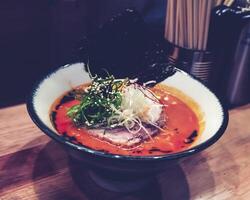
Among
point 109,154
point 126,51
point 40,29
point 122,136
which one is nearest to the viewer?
point 109,154

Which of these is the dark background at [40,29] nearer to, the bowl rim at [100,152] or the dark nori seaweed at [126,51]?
the dark nori seaweed at [126,51]

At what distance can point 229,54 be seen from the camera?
157 cm

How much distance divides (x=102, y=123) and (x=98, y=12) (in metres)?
1.04

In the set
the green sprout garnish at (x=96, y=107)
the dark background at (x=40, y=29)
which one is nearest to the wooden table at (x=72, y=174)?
the green sprout garnish at (x=96, y=107)

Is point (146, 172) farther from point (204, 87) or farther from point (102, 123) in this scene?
point (204, 87)

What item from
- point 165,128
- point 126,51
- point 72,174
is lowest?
point 72,174

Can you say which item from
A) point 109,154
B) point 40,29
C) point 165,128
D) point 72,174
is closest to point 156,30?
point 40,29

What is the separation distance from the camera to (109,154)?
853 millimetres

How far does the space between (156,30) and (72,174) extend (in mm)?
998

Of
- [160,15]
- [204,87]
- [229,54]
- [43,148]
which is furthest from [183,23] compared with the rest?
[43,148]

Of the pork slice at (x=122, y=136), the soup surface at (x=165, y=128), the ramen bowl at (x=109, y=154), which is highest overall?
the ramen bowl at (x=109, y=154)

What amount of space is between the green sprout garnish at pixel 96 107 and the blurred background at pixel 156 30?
0.18 metres

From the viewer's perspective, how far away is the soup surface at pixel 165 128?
1.04 meters

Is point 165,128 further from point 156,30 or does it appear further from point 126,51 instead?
point 156,30
